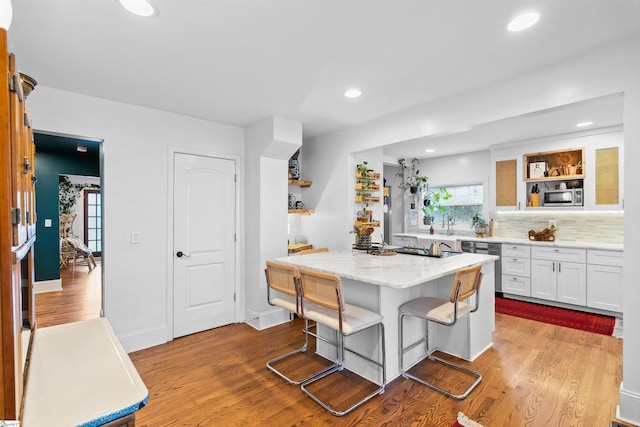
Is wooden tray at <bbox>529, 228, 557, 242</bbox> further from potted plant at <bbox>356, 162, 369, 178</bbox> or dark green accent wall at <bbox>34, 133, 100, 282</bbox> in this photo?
dark green accent wall at <bbox>34, 133, 100, 282</bbox>

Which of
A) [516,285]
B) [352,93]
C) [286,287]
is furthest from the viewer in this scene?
[516,285]

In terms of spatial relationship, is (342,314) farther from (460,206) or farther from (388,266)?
(460,206)

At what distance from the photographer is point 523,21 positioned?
187cm

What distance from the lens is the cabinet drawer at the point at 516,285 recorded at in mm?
4641

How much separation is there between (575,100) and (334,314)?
2.38 metres

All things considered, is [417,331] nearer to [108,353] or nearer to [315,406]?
[315,406]

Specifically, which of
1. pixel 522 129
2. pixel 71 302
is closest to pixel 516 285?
pixel 522 129

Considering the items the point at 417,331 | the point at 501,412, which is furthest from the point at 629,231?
the point at 417,331

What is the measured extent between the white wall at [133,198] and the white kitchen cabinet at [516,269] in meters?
4.71

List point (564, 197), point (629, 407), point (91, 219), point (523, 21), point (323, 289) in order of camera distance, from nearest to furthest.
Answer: point (523, 21), point (629, 407), point (323, 289), point (564, 197), point (91, 219)

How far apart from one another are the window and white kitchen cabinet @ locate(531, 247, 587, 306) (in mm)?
1556

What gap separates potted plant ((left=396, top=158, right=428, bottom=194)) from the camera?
6599 millimetres

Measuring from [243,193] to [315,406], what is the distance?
2.65 metres

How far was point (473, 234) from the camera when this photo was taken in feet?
19.2
